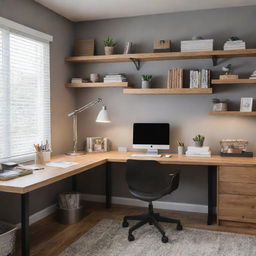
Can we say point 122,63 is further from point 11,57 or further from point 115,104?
point 11,57

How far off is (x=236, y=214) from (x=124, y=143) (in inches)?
64.2

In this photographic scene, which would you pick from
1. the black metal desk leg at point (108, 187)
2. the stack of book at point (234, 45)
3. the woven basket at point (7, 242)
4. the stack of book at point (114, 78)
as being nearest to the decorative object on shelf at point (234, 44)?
the stack of book at point (234, 45)

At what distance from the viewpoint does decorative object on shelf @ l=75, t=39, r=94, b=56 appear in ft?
14.0

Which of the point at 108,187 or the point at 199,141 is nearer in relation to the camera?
the point at 199,141

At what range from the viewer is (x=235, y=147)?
12.2 feet

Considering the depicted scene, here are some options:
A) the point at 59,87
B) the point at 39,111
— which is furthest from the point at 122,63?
the point at 39,111

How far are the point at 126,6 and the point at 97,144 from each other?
1724 mm

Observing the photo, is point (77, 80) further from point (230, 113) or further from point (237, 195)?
point (237, 195)

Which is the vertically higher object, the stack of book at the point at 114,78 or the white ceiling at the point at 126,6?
the white ceiling at the point at 126,6

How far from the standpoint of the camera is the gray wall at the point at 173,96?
3834 millimetres

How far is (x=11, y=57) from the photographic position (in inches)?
128

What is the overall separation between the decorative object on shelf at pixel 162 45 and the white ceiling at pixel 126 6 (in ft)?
1.25

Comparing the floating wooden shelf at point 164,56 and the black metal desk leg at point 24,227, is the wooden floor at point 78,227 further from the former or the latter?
the floating wooden shelf at point 164,56

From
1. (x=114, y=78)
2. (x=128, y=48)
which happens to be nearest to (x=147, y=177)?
(x=114, y=78)
